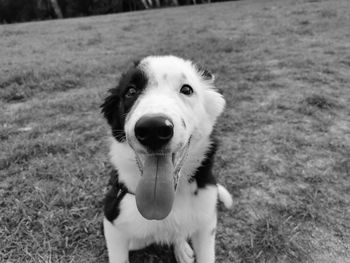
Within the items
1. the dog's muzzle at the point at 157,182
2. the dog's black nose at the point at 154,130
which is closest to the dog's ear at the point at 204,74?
the dog's muzzle at the point at 157,182

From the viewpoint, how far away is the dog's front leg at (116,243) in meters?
1.90

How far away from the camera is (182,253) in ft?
6.97

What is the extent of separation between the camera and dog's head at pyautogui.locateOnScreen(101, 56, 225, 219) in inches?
61.4

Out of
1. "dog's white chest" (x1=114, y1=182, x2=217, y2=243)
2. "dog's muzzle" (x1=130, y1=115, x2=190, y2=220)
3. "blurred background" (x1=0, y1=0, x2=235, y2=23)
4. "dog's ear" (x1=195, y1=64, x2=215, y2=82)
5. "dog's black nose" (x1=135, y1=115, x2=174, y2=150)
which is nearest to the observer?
"dog's black nose" (x1=135, y1=115, x2=174, y2=150)

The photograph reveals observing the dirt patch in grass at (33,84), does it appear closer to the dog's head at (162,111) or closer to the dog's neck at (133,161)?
the dog's head at (162,111)

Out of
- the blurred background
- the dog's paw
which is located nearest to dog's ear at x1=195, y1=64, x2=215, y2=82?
the dog's paw

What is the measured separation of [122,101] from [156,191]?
701 mm

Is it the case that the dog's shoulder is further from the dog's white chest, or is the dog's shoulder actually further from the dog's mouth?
the dog's mouth

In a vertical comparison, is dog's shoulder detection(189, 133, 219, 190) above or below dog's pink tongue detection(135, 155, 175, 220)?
below

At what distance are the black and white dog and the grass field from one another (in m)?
0.34

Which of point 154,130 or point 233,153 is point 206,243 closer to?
point 154,130

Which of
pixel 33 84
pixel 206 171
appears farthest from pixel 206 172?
pixel 33 84

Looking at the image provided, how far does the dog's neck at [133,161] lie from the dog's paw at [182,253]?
47 cm

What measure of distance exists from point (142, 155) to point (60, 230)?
110 cm
